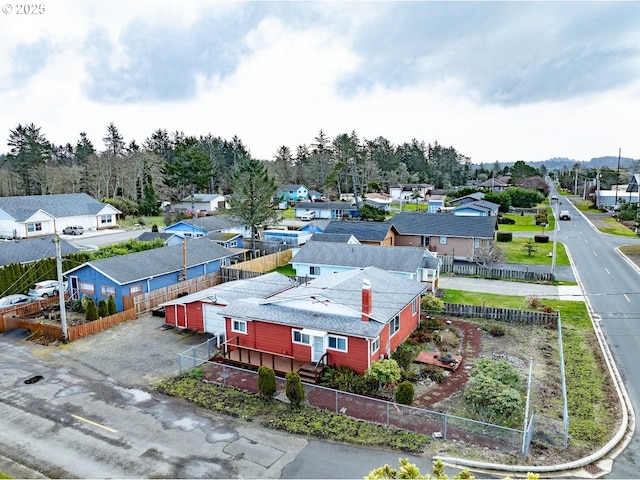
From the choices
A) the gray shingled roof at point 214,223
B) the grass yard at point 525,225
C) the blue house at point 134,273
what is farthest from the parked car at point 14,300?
the grass yard at point 525,225

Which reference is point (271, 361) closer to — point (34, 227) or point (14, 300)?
point (14, 300)

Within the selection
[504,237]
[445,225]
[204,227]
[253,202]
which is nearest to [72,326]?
[253,202]

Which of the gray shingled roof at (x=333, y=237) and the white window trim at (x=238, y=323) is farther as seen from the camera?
the gray shingled roof at (x=333, y=237)

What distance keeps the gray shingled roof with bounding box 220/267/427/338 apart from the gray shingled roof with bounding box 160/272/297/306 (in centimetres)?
266

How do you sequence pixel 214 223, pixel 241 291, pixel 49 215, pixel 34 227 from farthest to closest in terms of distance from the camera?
pixel 49 215
pixel 214 223
pixel 34 227
pixel 241 291

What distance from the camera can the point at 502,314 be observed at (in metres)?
29.4

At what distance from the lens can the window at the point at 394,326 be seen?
2359 cm

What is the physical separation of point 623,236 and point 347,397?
57.3 m

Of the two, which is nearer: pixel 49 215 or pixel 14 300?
pixel 14 300

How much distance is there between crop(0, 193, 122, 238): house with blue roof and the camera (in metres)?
59.9

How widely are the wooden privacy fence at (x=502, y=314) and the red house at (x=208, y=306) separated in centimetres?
1187

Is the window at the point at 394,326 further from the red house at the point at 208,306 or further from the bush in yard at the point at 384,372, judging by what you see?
the red house at the point at 208,306

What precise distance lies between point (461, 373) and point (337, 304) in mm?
6933

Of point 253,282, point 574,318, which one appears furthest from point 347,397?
point 574,318
